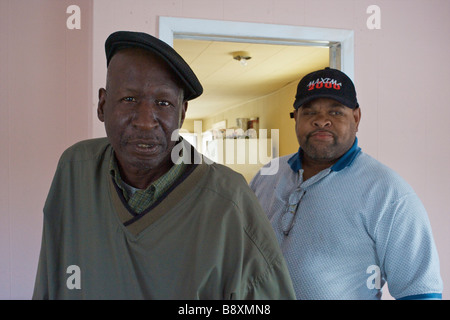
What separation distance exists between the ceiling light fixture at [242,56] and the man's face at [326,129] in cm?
200

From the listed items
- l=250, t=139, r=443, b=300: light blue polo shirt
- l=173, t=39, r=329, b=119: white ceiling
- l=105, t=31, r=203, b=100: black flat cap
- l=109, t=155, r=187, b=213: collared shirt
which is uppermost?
l=173, t=39, r=329, b=119: white ceiling

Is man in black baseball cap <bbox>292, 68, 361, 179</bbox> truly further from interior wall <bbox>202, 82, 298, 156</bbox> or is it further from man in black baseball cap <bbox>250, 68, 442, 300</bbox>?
interior wall <bbox>202, 82, 298, 156</bbox>

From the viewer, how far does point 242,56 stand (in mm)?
3467

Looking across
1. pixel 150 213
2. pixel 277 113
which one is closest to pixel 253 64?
pixel 277 113

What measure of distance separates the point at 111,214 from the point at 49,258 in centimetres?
17

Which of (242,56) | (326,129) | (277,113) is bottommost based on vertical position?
(326,129)

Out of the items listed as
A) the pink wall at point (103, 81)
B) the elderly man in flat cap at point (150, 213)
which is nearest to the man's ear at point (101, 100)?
the elderly man in flat cap at point (150, 213)

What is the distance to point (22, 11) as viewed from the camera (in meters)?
2.22

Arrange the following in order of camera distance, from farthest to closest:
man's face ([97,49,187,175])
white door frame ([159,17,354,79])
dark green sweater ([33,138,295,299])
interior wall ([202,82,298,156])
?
interior wall ([202,82,298,156]), white door frame ([159,17,354,79]), man's face ([97,49,187,175]), dark green sweater ([33,138,295,299])

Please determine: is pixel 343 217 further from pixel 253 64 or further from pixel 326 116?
pixel 253 64

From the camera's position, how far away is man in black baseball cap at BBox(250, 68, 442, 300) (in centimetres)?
127

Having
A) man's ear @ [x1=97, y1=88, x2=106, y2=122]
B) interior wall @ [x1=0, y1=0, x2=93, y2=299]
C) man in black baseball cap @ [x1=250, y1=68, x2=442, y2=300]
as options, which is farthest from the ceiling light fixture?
man's ear @ [x1=97, y1=88, x2=106, y2=122]

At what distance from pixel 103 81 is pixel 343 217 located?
1.33m
